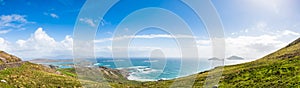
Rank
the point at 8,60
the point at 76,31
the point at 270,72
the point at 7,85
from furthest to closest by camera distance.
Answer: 1. the point at 270,72
2. the point at 8,60
3. the point at 7,85
4. the point at 76,31

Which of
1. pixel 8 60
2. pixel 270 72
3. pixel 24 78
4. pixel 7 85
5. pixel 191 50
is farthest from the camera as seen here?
pixel 270 72

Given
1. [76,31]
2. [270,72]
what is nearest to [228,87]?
[270,72]

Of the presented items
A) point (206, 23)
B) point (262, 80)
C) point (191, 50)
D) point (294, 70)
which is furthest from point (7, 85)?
point (294, 70)

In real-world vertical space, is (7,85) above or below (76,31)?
below

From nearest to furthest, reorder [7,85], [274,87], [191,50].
Result: [191,50]
[7,85]
[274,87]

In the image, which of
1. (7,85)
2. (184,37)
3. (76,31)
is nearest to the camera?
(76,31)

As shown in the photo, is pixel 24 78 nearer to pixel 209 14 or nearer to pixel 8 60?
pixel 8 60

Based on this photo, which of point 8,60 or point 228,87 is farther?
point 228,87

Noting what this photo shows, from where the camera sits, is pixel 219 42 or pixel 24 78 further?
pixel 24 78

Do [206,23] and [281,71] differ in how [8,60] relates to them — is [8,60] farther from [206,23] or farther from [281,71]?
[281,71]
